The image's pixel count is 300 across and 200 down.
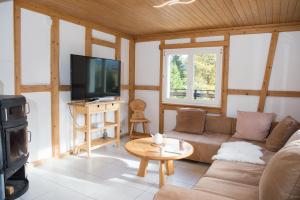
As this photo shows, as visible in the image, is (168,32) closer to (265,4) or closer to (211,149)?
(265,4)

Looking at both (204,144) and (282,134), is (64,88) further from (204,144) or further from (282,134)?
(282,134)

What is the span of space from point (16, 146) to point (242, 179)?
2.39m

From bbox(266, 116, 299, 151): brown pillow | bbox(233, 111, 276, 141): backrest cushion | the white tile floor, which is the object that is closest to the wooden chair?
the white tile floor

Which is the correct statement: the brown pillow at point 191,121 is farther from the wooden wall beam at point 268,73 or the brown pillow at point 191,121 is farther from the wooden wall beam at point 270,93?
the wooden wall beam at point 268,73

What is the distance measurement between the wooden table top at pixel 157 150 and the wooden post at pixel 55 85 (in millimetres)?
1353

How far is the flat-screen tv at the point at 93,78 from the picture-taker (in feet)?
12.1

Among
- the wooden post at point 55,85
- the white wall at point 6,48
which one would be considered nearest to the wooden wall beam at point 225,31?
the wooden post at point 55,85

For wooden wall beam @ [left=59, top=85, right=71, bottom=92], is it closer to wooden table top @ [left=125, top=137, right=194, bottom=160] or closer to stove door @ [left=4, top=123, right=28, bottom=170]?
stove door @ [left=4, top=123, right=28, bottom=170]

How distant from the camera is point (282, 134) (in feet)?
9.85

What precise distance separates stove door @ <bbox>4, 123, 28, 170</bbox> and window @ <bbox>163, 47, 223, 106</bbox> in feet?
10.2

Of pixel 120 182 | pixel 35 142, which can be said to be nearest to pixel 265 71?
pixel 120 182

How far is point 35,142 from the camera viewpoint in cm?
334

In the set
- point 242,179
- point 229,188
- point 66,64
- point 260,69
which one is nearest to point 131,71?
point 66,64

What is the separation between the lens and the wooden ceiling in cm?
308
